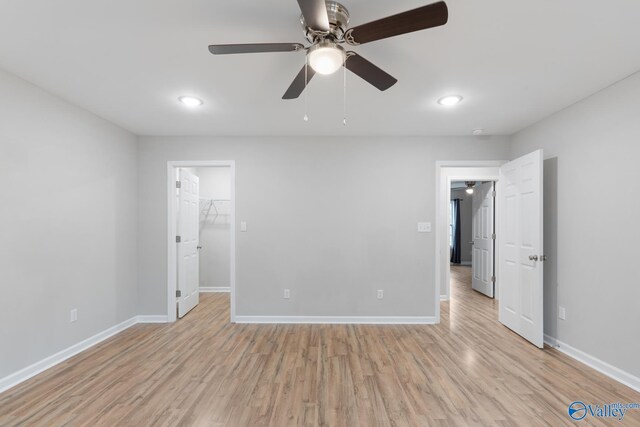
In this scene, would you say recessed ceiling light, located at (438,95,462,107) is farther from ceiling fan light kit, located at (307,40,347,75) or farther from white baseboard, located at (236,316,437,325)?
white baseboard, located at (236,316,437,325)

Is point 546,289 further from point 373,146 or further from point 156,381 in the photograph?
point 156,381

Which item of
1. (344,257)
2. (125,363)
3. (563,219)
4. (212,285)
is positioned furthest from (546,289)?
(212,285)

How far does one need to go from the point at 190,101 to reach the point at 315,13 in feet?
6.31

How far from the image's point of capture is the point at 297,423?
1.89 metres

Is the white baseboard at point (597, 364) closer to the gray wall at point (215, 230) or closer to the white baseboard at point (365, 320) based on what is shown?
the white baseboard at point (365, 320)

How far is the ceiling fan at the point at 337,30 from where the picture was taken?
1248 millimetres

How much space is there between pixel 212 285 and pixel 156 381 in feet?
10.4

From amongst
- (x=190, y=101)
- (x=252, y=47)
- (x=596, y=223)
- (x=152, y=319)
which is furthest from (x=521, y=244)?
(x=152, y=319)

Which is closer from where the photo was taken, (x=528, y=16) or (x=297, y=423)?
(x=528, y=16)

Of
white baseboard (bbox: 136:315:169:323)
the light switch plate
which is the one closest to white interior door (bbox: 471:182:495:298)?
the light switch plate

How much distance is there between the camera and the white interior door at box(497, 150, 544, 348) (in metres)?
3.02

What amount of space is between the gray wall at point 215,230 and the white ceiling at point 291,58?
7.63 feet

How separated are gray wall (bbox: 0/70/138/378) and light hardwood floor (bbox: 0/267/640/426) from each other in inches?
15.7

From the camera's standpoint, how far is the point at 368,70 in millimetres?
1738
